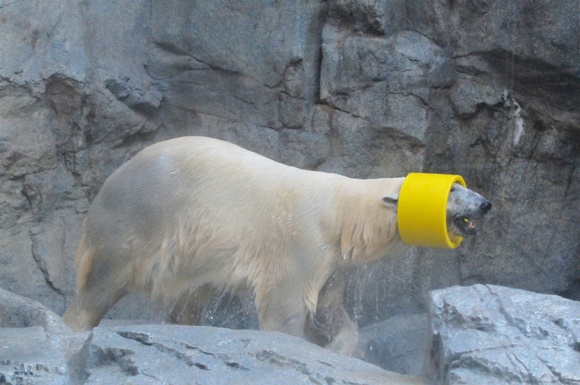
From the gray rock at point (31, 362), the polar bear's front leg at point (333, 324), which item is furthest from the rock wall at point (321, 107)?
the gray rock at point (31, 362)

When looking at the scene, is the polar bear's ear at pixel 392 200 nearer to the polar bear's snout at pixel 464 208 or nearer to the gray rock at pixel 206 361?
the polar bear's snout at pixel 464 208

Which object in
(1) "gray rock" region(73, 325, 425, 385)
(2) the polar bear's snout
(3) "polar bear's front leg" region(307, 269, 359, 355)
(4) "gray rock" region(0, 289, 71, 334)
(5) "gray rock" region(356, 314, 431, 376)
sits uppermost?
(2) the polar bear's snout

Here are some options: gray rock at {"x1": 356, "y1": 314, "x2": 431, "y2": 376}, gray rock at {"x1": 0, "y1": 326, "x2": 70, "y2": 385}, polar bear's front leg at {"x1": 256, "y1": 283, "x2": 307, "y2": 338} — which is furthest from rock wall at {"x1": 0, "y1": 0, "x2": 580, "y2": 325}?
gray rock at {"x1": 0, "y1": 326, "x2": 70, "y2": 385}

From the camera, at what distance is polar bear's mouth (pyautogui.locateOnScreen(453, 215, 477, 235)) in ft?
15.0

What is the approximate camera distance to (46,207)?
6172 millimetres

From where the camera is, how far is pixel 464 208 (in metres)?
4.54

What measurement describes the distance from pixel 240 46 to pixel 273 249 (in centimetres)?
192

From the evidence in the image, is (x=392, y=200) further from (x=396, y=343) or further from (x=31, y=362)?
(x=31, y=362)

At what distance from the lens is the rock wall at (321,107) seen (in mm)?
5875

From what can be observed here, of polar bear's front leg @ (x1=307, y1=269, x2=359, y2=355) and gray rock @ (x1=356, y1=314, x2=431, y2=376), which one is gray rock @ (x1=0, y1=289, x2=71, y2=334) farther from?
gray rock @ (x1=356, y1=314, x2=431, y2=376)

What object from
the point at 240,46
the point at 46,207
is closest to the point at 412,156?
the point at 240,46

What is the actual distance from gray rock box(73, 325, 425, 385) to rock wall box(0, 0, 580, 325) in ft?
7.79

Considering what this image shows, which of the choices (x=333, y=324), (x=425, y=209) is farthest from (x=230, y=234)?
(x=425, y=209)

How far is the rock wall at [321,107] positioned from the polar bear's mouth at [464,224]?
55.5 inches
